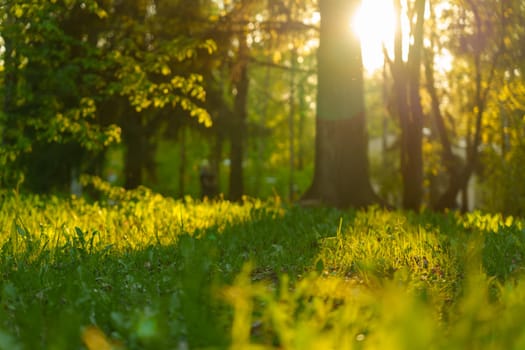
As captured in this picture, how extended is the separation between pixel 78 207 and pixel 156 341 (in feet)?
23.0

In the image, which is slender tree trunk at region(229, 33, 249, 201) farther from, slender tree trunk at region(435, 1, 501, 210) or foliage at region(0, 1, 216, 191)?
foliage at region(0, 1, 216, 191)

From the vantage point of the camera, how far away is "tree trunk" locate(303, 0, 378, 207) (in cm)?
1197

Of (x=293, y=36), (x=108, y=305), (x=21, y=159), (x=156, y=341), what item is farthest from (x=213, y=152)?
(x=156, y=341)

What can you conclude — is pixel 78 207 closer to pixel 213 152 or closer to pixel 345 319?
pixel 345 319

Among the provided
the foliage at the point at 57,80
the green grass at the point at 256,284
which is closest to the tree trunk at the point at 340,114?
the foliage at the point at 57,80

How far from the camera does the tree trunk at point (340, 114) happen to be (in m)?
12.0

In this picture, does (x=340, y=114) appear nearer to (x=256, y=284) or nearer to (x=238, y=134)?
(x=238, y=134)

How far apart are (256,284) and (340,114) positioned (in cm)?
769

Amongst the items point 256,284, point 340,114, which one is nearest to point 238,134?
point 340,114

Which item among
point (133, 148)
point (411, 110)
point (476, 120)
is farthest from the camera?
point (133, 148)

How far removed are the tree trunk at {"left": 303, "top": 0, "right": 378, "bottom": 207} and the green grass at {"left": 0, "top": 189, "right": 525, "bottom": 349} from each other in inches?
148

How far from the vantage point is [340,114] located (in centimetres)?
1210

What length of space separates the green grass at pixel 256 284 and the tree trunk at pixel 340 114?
375 cm

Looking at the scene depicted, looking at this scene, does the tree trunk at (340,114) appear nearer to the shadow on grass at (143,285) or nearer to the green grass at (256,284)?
the green grass at (256,284)
